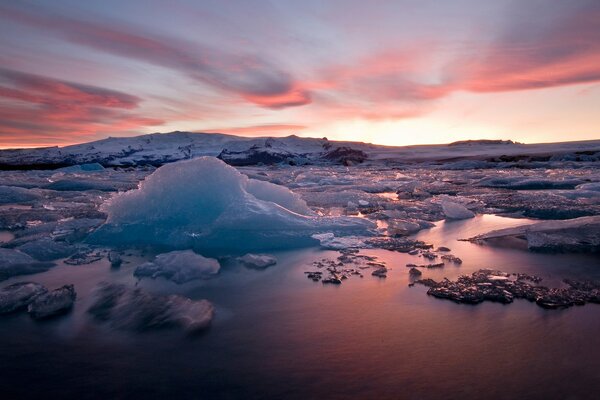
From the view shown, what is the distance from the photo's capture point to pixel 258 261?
393cm

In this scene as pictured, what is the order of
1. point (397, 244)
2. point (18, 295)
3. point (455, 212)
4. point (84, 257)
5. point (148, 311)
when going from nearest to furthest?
point (148, 311) < point (18, 295) < point (84, 257) < point (397, 244) < point (455, 212)

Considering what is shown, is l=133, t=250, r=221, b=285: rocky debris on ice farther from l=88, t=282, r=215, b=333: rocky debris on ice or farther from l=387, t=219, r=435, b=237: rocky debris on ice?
l=387, t=219, r=435, b=237: rocky debris on ice

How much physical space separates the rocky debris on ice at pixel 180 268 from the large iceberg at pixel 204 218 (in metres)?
0.90

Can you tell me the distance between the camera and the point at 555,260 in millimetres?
3781

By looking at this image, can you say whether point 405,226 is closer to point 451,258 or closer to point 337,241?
point 337,241

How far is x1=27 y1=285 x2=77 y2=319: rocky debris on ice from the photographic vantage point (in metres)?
2.67

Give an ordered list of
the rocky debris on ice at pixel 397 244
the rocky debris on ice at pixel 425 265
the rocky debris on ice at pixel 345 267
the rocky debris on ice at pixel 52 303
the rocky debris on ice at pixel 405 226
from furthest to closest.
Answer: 1. the rocky debris on ice at pixel 405 226
2. the rocky debris on ice at pixel 397 244
3. the rocky debris on ice at pixel 425 265
4. the rocky debris on ice at pixel 345 267
5. the rocky debris on ice at pixel 52 303

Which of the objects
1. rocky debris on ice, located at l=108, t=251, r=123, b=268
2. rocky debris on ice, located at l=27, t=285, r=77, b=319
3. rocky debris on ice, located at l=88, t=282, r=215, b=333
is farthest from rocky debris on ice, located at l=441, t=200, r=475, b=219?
rocky debris on ice, located at l=27, t=285, r=77, b=319

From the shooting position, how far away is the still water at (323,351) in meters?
1.85

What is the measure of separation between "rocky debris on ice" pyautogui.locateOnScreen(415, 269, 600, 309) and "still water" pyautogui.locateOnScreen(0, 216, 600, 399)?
98 mm

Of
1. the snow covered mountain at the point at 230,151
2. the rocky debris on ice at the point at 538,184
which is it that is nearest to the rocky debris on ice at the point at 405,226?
the rocky debris on ice at the point at 538,184

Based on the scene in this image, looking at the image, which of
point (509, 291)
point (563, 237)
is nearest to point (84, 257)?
point (509, 291)

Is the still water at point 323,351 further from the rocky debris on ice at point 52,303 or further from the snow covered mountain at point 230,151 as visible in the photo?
the snow covered mountain at point 230,151

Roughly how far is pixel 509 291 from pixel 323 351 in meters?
1.63
